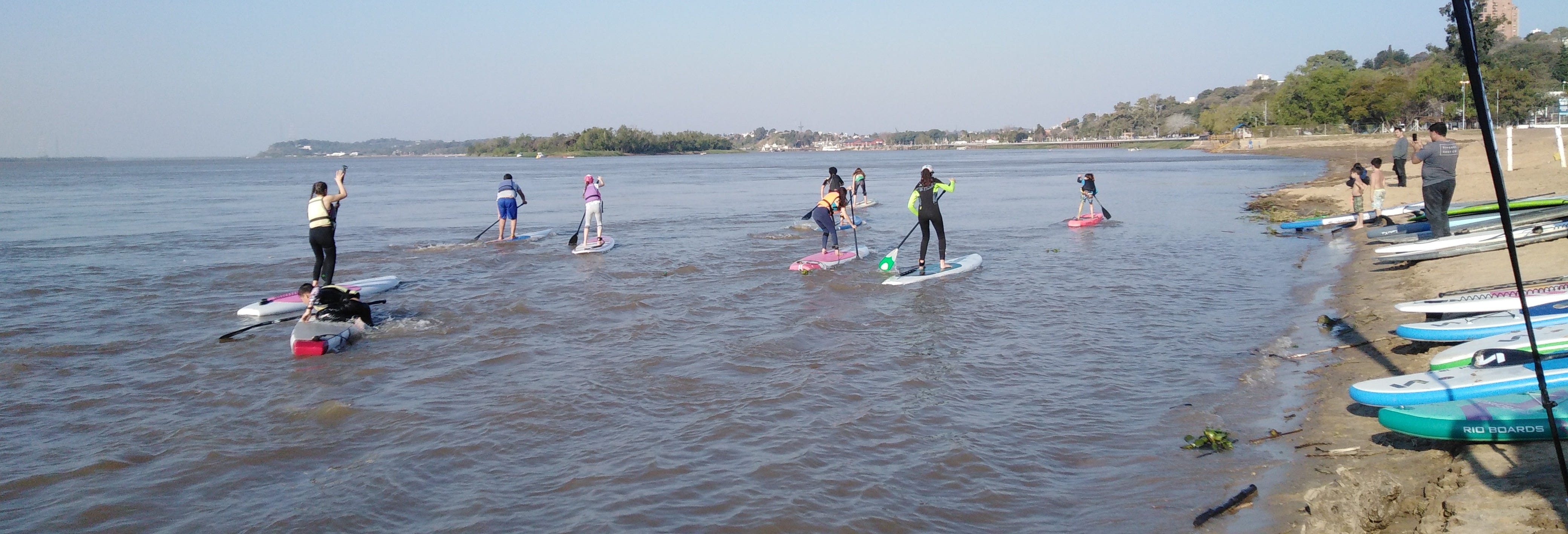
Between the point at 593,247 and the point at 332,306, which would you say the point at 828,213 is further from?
the point at 332,306

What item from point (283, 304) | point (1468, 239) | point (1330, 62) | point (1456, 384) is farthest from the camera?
point (1330, 62)

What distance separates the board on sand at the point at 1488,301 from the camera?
791 centimetres

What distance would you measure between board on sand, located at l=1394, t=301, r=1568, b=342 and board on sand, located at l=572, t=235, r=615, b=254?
14955mm

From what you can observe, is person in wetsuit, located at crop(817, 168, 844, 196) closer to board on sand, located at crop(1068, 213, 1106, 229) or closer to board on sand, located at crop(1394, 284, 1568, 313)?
board on sand, located at crop(1068, 213, 1106, 229)

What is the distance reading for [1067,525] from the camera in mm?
→ 5516

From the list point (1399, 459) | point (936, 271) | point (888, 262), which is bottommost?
point (1399, 459)

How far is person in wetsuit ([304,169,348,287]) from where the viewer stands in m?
11.9

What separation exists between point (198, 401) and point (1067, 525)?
26.3 feet

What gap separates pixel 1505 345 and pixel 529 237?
64.2 ft

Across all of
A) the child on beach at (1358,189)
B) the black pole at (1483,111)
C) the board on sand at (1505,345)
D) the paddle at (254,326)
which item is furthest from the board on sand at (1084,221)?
the black pole at (1483,111)

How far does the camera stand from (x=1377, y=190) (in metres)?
17.8

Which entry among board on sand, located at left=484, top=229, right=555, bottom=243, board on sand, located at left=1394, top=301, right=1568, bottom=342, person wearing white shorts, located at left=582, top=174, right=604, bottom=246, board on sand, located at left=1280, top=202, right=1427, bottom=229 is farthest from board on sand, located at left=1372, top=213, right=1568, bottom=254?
board on sand, located at left=484, top=229, right=555, bottom=243

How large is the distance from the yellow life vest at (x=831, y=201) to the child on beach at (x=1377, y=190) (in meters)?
10.3

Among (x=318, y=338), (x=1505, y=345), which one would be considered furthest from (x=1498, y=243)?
(x=318, y=338)
